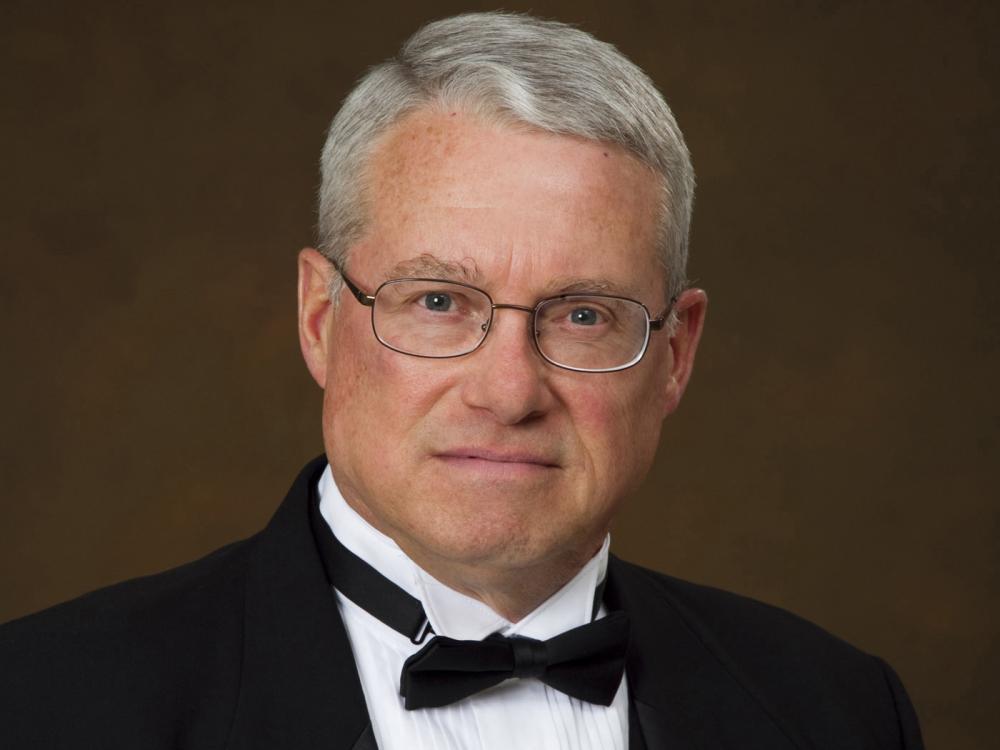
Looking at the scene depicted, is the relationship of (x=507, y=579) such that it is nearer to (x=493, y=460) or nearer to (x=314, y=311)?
(x=493, y=460)

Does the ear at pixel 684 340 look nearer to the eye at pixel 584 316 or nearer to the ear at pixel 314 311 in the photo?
the eye at pixel 584 316

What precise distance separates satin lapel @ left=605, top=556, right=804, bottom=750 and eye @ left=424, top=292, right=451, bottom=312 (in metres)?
0.75

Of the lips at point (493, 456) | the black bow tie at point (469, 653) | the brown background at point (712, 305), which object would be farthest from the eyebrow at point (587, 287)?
the brown background at point (712, 305)

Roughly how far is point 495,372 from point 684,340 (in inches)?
25.8

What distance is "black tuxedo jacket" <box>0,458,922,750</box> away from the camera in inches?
112

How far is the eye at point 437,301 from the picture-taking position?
305 centimetres

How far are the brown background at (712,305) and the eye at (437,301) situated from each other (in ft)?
7.01

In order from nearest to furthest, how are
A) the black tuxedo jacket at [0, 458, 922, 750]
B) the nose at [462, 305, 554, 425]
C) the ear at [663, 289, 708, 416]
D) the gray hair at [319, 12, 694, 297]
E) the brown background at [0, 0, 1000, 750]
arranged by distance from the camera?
the black tuxedo jacket at [0, 458, 922, 750], the nose at [462, 305, 554, 425], the gray hair at [319, 12, 694, 297], the ear at [663, 289, 708, 416], the brown background at [0, 0, 1000, 750]

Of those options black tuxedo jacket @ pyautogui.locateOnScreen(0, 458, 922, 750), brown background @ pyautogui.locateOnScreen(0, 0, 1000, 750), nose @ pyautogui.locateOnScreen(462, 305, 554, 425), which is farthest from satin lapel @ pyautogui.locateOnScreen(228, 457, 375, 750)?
brown background @ pyautogui.locateOnScreen(0, 0, 1000, 750)

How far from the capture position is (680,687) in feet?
11.1

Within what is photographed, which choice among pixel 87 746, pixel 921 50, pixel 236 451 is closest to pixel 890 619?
pixel 921 50

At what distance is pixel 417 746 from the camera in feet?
9.87

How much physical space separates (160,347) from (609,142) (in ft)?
7.70

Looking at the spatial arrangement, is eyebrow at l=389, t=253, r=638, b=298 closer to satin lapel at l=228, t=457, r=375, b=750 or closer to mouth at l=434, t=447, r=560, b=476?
mouth at l=434, t=447, r=560, b=476
